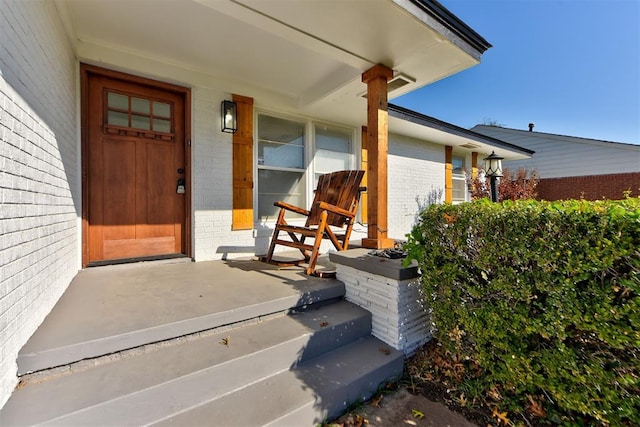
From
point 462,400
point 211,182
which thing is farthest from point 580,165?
point 211,182

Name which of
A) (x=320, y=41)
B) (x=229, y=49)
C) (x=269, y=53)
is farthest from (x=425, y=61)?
(x=229, y=49)

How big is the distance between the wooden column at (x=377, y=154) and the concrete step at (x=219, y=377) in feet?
3.94

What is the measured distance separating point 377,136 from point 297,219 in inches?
70.9

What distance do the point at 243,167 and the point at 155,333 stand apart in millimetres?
2379

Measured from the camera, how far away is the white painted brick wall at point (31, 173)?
1.24 meters

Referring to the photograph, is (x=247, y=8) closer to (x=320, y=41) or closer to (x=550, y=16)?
(x=320, y=41)

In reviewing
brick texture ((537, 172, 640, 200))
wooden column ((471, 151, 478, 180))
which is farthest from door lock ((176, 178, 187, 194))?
brick texture ((537, 172, 640, 200))

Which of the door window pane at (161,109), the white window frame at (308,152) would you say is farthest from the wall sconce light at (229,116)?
the door window pane at (161,109)

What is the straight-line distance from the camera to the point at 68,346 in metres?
1.35

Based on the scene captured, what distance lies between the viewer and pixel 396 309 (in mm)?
1991

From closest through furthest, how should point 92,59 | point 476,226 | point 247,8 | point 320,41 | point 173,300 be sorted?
point 476,226
point 173,300
point 247,8
point 320,41
point 92,59

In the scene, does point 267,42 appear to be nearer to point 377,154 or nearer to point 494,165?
point 377,154

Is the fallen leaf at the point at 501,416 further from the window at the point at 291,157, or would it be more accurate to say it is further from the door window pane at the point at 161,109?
the door window pane at the point at 161,109

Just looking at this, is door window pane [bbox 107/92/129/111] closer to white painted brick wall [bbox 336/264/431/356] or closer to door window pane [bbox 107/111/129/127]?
door window pane [bbox 107/111/129/127]
